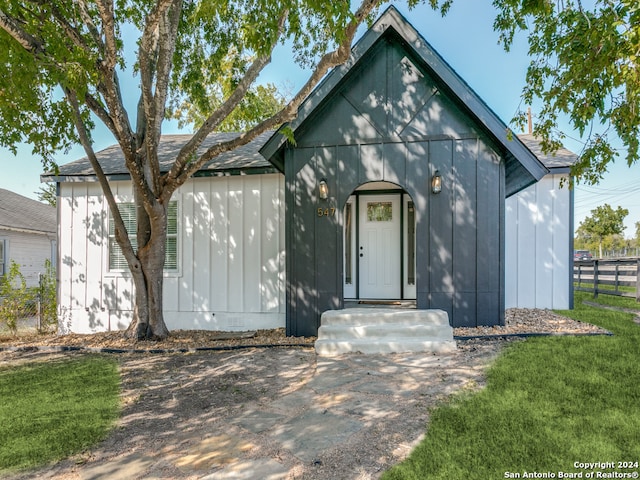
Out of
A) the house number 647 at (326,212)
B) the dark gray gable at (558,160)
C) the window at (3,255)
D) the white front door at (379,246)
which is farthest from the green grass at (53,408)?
the window at (3,255)

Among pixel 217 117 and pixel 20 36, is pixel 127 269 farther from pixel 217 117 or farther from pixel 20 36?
pixel 20 36

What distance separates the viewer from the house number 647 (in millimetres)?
6297

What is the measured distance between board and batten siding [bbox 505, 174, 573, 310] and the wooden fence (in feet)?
10.6

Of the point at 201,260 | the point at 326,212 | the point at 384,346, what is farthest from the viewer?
the point at 201,260

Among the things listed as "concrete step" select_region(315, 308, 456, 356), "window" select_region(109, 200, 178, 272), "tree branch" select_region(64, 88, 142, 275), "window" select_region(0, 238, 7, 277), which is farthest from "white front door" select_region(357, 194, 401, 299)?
"window" select_region(0, 238, 7, 277)

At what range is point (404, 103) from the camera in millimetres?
6219

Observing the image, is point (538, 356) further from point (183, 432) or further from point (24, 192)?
point (24, 192)

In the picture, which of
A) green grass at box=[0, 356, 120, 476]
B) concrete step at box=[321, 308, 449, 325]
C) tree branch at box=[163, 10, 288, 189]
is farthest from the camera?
tree branch at box=[163, 10, 288, 189]

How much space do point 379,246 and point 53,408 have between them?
6.24 m

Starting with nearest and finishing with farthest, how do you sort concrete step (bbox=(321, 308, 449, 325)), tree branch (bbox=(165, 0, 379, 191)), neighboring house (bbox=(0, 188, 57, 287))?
1. tree branch (bbox=(165, 0, 379, 191))
2. concrete step (bbox=(321, 308, 449, 325))
3. neighboring house (bbox=(0, 188, 57, 287))

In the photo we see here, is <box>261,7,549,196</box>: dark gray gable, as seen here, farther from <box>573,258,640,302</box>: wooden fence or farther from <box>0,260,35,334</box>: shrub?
<box>573,258,640,302</box>: wooden fence

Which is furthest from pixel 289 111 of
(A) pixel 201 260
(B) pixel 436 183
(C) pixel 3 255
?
(C) pixel 3 255

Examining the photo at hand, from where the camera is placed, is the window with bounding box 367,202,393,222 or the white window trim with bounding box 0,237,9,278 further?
the white window trim with bounding box 0,237,9,278

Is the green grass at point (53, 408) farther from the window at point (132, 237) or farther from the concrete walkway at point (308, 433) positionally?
the window at point (132, 237)
